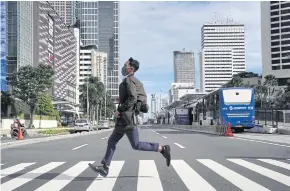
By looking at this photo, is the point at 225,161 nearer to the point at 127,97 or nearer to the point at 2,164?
the point at 127,97

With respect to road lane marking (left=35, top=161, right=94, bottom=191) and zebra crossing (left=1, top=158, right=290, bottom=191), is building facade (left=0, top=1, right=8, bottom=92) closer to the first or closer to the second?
zebra crossing (left=1, top=158, right=290, bottom=191)

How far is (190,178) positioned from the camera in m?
7.75

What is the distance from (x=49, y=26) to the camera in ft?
348

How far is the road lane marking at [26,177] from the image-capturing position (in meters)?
7.10

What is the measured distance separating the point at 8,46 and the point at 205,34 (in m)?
91.5

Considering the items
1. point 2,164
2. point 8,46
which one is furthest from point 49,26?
point 2,164

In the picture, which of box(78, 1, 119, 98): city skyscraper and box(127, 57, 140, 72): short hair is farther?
box(78, 1, 119, 98): city skyscraper

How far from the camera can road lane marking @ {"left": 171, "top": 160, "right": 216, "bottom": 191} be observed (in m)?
6.82

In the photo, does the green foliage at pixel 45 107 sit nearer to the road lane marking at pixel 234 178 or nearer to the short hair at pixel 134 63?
the road lane marking at pixel 234 178

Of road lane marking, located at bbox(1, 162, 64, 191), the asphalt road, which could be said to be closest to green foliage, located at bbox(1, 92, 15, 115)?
the asphalt road

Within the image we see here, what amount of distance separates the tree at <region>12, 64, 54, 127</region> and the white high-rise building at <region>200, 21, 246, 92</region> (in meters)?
95.7

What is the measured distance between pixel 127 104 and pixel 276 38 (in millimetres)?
132636

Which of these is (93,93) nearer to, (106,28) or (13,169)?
(106,28)

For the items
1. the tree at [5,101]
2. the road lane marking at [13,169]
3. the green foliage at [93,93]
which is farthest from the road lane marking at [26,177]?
the green foliage at [93,93]
